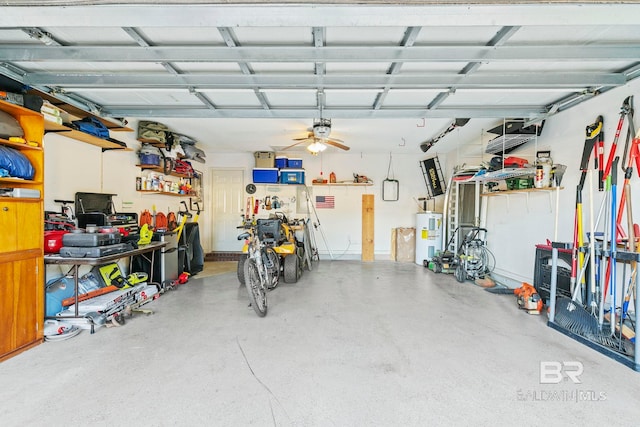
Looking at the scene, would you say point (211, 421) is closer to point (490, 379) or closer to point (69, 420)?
point (69, 420)

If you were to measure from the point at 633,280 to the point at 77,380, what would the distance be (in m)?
4.43

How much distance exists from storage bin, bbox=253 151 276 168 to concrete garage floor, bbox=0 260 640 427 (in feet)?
12.6

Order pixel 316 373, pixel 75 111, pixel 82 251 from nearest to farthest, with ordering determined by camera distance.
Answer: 1. pixel 316 373
2. pixel 82 251
3. pixel 75 111

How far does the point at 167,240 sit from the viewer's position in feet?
14.3

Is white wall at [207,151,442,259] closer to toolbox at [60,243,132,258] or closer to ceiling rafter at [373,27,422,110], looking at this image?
ceiling rafter at [373,27,422,110]

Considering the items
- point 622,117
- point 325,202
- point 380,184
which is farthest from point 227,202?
point 622,117

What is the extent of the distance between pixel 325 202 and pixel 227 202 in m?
2.44

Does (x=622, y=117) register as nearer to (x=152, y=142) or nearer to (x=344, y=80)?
(x=344, y=80)

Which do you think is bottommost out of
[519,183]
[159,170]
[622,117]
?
[519,183]

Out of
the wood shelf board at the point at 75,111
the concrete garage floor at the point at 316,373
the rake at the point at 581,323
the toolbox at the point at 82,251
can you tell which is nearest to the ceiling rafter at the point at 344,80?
the wood shelf board at the point at 75,111

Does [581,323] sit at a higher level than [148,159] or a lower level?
lower

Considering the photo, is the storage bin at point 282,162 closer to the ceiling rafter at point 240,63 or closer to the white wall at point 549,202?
the ceiling rafter at point 240,63

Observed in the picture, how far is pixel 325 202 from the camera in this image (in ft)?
23.1

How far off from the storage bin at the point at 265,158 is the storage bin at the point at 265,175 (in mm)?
103
